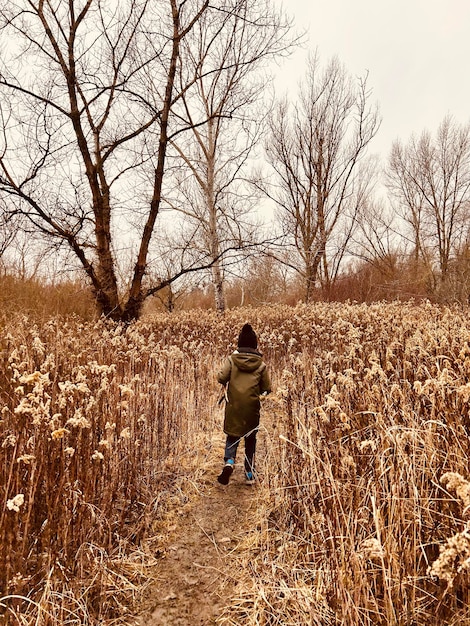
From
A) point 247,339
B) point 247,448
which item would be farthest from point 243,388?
point 247,448

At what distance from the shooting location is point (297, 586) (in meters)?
2.17

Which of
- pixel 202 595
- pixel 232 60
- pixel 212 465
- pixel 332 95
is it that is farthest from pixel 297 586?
pixel 332 95

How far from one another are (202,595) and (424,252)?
1052 inches

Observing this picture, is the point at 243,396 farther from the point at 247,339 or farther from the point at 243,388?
the point at 247,339

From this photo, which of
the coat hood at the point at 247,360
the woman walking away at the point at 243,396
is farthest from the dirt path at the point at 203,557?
the coat hood at the point at 247,360

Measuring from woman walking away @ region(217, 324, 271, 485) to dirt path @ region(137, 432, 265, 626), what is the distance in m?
0.31

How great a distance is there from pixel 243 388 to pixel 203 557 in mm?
1578

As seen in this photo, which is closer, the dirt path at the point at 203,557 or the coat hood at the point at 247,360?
the dirt path at the point at 203,557

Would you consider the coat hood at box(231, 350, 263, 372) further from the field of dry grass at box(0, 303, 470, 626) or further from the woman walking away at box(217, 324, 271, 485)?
the field of dry grass at box(0, 303, 470, 626)

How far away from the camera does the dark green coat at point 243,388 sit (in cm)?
396

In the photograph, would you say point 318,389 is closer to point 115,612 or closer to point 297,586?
point 297,586

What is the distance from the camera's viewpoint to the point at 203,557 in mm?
2768

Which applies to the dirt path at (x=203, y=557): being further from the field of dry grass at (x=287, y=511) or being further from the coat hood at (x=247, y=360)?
the coat hood at (x=247, y=360)

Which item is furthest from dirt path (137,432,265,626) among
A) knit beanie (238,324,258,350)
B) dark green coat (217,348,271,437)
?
knit beanie (238,324,258,350)
